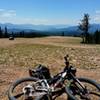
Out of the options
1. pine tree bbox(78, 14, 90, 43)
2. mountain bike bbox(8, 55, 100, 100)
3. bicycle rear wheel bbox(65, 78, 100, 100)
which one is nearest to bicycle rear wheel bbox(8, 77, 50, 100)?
mountain bike bbox(8, 55, 100, 100)

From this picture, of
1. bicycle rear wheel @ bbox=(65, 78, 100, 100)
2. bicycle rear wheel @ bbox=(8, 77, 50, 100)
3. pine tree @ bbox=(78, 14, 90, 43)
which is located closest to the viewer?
bicycle rear wheel @ bbox=(65, 78, 100, 100)

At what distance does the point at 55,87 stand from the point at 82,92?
796 millimetres

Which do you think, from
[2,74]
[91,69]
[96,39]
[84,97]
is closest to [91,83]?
[84,97]

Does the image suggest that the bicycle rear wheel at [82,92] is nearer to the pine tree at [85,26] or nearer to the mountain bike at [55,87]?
the mountain bike at [55,87]

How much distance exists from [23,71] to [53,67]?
2432mm

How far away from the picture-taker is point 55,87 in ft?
30.6

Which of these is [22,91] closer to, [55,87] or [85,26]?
[55,87]

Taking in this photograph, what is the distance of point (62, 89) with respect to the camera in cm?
929

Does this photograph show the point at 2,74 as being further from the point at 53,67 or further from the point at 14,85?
the point at 14,85

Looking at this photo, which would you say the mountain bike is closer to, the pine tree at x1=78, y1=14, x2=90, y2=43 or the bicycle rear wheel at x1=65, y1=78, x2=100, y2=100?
the bicycle rear wheel at x1=65, y1=78, x2=100, y2=100

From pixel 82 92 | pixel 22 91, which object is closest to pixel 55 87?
pixel 82 92

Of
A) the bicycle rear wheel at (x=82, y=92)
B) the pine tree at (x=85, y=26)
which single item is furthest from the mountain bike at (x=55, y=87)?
the pine tree at (x=85, y=26)

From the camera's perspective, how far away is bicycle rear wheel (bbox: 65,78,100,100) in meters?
8.89

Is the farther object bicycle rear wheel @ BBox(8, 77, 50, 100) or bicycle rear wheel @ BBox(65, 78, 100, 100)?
bicycle rear wheel @ BBox(8, 77, 50, 100)
